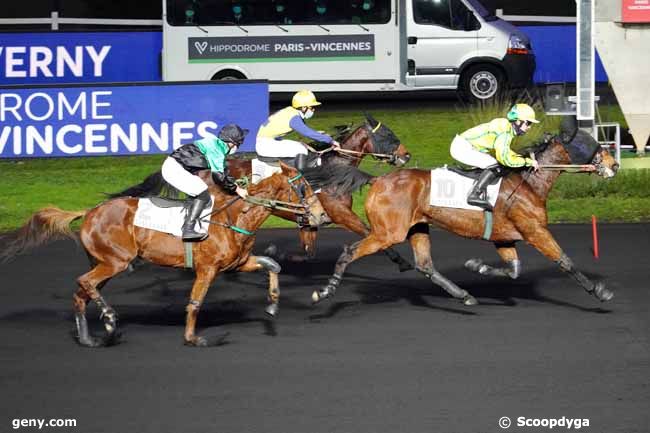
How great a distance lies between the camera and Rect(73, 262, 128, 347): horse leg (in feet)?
36.9

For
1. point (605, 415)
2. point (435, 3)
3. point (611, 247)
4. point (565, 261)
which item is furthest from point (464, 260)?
point (435, 3)

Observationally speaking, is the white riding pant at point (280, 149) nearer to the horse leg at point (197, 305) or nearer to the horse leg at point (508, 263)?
the horse leg at point (508, 263)

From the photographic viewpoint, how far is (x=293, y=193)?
11414mm

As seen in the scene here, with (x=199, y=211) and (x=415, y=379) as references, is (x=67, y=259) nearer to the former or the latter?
(x=199, y=211)

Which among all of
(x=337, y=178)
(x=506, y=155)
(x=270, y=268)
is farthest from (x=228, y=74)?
(x=270, y=268)

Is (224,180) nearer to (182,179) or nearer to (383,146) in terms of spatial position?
(182,179)

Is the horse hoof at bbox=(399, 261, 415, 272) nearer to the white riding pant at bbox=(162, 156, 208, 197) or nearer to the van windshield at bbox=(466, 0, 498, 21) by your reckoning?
the white riding pant at bbox=(162, 156, 208, 197)

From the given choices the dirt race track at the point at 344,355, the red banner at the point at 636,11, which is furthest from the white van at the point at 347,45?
the dirt race track at the point at 344,355

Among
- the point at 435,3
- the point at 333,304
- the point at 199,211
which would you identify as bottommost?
the point at 333,304

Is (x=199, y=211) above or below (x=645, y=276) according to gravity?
above

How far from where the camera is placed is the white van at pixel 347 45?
25.2m

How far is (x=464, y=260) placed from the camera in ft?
49.6

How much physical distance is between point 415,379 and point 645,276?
476 centimetres

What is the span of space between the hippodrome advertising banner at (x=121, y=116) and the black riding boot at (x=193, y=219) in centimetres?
800
